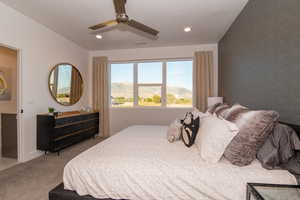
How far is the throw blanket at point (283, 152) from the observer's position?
1.19 m

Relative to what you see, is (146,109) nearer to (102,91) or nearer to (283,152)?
(102,91)

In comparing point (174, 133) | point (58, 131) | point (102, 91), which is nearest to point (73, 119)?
→ point (58, 131)

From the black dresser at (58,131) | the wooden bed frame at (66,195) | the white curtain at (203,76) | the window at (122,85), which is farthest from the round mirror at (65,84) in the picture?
the white curtain at (203,76)

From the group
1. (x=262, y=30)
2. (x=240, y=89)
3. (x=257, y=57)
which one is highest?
(x=262, y=30)

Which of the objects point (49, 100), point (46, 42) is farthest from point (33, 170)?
point (46, 42)

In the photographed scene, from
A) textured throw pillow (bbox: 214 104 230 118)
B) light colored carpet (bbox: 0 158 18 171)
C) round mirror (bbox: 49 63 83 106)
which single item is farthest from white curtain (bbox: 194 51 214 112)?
light colored carpet (bbox: 0 158 18 171)

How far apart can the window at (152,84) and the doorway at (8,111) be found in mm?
2356

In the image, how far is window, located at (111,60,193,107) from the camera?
173 inches

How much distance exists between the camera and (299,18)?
130 centimetres

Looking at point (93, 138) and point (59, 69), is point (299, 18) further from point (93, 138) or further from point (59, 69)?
point (93, 138)

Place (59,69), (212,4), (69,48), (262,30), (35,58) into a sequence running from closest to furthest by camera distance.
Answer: (262,30), (212,4), (35,58), (59,69), (69,48)

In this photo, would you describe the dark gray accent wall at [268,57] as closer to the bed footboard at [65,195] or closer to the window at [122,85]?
the bed footboard at [65,195]

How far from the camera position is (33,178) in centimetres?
217

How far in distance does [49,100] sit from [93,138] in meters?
1.56
